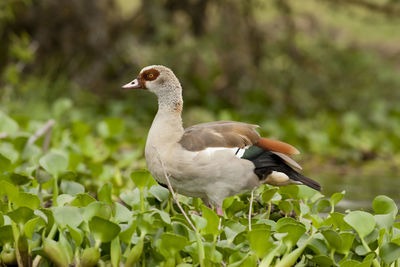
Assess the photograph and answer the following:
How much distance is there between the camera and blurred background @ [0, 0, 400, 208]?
10398 mm

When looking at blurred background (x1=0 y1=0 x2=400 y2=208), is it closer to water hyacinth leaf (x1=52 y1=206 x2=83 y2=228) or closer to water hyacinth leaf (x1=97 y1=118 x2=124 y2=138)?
water hyacinth leaf (x1=97 y1=118 x2=124 y2=138)

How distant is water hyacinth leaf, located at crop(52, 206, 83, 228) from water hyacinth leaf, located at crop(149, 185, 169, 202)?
2.67 ft

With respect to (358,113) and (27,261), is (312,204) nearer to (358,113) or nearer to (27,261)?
(27,261)

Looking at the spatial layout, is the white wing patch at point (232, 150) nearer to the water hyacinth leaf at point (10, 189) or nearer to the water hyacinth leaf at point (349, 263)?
the water hyacinth leaf at point (349, 263)

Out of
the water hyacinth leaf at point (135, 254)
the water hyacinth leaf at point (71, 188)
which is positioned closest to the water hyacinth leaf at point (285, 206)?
the water hyacinth leaf at point (135, 254)

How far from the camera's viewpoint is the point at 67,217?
392cm

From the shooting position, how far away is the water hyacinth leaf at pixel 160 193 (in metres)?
4.65

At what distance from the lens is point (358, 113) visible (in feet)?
38.3

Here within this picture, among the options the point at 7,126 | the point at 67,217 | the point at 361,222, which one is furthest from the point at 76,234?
the point at 7,126

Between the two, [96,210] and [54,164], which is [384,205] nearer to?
[96,210]

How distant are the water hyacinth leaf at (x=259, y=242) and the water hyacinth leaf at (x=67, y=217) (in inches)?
36.3

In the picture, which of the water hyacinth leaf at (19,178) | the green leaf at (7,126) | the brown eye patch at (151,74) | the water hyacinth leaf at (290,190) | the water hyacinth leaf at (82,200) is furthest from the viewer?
the green leaf at (7,126)

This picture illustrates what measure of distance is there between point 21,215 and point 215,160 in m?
1.16

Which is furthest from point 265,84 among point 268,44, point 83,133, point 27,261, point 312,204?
point 27,261
